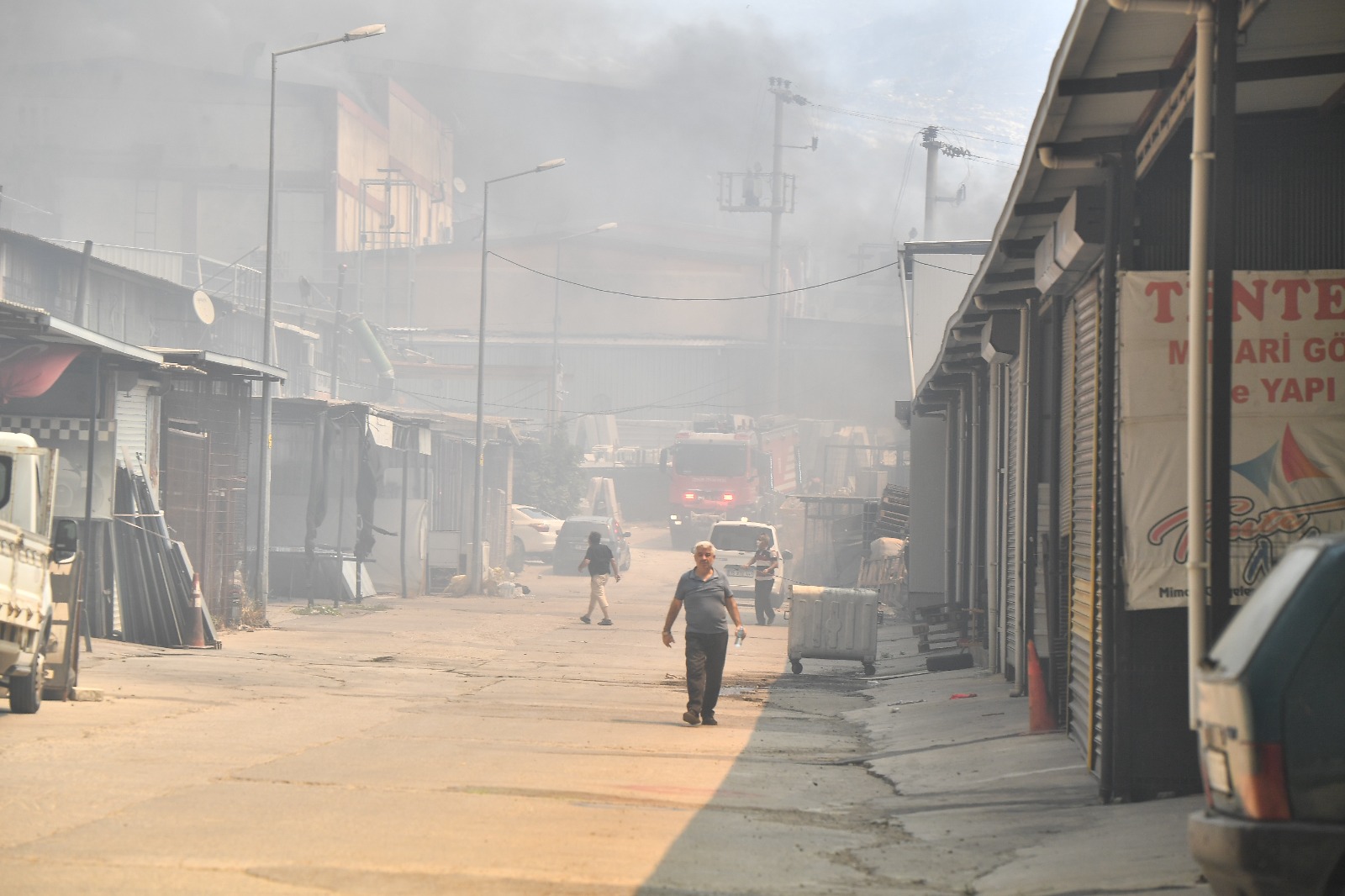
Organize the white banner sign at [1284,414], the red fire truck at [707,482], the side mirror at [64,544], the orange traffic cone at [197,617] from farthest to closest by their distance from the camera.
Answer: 1. the red fire truck at [707,482]
2. the orange traffic cone at [197,617]
3. the side mirror at [64,544]
4. the white banner sign at [1284,414]

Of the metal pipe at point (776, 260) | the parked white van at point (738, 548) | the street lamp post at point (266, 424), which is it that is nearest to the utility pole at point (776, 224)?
the metal pipe at point (776, 260)

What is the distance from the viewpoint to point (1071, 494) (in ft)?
36.5

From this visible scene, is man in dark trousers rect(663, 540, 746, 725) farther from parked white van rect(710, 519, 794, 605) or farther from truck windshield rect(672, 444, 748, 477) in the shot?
truck windshield rect(672, 444, 748, 477)

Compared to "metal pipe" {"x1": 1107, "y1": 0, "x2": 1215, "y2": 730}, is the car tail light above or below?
below

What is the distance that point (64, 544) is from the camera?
37.7ft

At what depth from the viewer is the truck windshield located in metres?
51.9

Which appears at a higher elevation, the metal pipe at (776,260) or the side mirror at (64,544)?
the metal pipe at (776,260)

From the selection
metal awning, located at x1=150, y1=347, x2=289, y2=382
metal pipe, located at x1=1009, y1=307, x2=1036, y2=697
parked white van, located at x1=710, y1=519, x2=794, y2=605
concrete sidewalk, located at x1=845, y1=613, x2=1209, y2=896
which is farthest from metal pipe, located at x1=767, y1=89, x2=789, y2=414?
concrete sidewalk, located at x1=845, y1=613, x2=1209, y2=896

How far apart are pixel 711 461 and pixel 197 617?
34101 mm

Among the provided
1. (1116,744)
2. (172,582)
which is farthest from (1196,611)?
(172,582)

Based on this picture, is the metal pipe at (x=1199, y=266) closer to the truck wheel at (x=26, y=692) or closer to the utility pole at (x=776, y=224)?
the truck wheel at (x=26, y=692)

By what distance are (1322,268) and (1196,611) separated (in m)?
2.93

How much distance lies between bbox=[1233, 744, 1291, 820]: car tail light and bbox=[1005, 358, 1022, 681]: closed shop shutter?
950 centimetres

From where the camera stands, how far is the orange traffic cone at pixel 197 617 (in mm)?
18688
